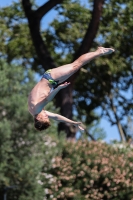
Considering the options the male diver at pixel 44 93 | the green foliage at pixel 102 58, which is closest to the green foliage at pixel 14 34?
the green foliage at pixel 102 58

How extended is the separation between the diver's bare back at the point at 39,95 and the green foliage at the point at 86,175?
9.78 m

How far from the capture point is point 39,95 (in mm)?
9461

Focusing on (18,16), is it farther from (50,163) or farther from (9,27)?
(50,163)

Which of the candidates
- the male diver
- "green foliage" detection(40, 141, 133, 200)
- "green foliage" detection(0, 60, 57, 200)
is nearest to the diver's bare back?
the male diver

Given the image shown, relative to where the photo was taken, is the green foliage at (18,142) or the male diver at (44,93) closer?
the male diver at (44,93)

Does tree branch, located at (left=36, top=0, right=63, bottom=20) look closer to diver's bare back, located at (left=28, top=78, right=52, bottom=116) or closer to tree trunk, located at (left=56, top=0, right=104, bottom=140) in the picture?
tree trunk, located at (left=56, top=0, right=104, bottom=140)

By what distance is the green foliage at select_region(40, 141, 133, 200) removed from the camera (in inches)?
757

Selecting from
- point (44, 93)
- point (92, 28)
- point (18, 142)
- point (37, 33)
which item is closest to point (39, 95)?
point (44, 93)

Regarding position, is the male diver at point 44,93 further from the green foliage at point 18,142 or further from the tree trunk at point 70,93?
the tree trunk at point 70,93

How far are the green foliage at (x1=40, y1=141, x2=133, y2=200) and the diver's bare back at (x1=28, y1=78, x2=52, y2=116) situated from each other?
9.78m

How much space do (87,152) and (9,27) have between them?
11.6 meters

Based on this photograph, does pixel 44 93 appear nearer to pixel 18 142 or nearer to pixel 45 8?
pixel 18 142

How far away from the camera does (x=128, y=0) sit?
26516 mm

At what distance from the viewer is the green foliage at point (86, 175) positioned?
19.2m
